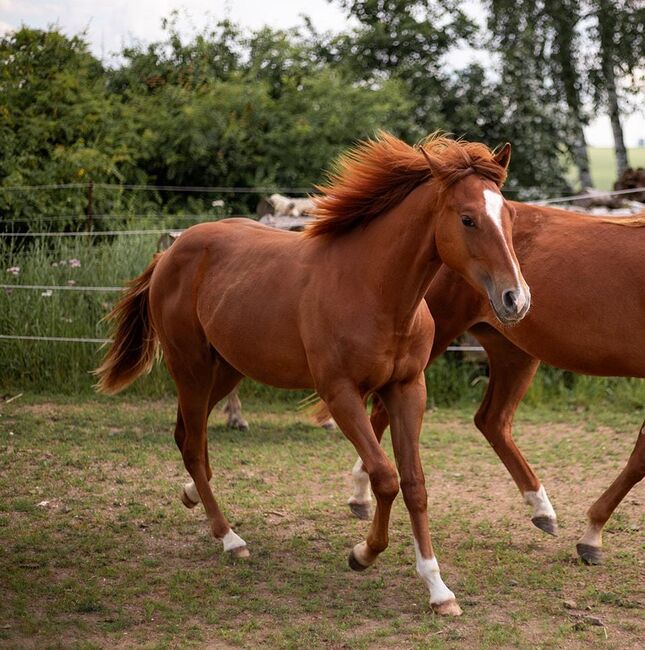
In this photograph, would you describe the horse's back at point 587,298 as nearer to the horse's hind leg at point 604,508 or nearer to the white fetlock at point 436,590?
the horse's hind leg at point 604,508

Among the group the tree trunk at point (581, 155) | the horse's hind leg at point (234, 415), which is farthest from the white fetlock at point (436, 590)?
the tree trunk at point (581, 155)

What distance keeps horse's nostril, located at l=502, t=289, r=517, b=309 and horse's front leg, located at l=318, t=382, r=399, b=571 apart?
81 centimetres

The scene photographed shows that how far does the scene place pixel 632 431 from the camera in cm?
746

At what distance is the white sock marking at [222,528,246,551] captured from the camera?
15.4 feet

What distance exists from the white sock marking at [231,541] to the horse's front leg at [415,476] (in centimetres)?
103

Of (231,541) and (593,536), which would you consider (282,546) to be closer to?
(231,541)

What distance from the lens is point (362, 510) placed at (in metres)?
5.31

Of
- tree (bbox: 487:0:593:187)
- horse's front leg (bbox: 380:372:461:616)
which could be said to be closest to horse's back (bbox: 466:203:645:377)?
horse's front leg (bbox: 380:372:461:616)

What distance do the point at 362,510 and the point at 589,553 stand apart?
4.10ft

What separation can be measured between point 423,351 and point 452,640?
1.20 metres

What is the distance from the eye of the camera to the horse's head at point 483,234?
11.8ft

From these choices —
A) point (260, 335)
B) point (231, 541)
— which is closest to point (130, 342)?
point (260, 335)

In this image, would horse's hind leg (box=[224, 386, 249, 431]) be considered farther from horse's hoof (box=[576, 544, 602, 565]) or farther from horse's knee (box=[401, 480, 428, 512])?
horse's knee (box=[401, 480, 428, 512])

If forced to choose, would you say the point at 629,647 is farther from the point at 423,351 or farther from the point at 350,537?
the point at 350,537
